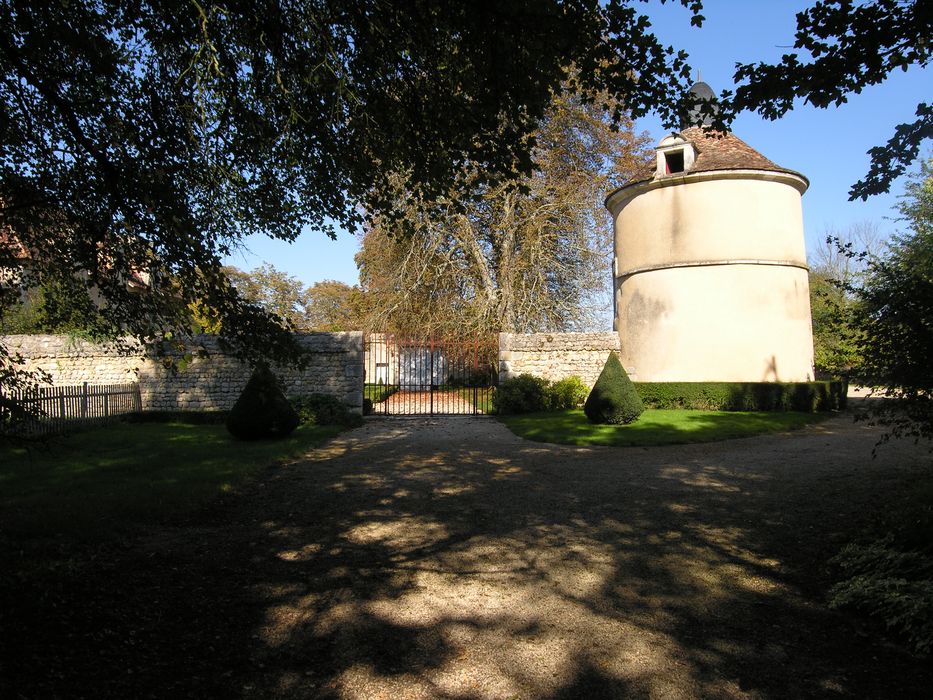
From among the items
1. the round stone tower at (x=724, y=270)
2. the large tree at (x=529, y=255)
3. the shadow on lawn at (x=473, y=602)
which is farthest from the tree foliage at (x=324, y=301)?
the shadow on lawn at (x=473, y=602)

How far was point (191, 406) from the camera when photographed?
16.4 meters

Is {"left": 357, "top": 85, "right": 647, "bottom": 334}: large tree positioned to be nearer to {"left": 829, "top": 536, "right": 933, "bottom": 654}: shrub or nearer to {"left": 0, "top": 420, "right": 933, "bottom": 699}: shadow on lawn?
{"left": 0, "top": 420, "right": 933, "bottom": 699}: shadow on lawn

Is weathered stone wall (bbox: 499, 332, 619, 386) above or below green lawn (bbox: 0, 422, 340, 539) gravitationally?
above

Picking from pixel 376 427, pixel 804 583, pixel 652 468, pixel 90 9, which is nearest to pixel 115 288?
pixel 90 9

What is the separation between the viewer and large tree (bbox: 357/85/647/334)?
23.5 metres

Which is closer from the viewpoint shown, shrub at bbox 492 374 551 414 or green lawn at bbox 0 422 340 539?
green lawn at bbox 0 422 340 539

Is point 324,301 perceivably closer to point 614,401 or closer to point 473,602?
point 614,401

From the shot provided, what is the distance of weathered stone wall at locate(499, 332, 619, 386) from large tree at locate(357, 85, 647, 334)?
5.48m

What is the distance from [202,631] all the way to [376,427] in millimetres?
10937

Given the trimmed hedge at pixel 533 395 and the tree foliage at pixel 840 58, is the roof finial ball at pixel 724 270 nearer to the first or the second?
the trimmed hedge at pixel 533 395

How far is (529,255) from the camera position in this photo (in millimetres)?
24047

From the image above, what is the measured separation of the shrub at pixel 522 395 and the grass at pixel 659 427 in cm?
51

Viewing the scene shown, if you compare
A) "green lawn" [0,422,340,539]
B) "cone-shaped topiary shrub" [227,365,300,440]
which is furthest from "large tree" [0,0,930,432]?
"cone-shaped topiary shrub" [227,365,300,440]

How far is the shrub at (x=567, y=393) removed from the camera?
1722 cm
